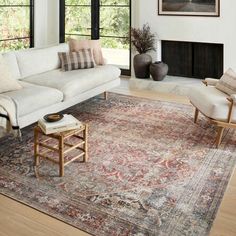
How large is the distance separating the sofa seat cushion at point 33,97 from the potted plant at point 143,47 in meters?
2.26

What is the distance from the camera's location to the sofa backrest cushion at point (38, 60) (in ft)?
14.8

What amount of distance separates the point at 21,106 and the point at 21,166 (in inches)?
28.0

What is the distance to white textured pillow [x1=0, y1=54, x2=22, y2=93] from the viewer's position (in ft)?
12.5

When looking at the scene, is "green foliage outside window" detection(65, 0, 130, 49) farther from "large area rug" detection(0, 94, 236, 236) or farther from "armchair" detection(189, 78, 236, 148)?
"armchair" detection(189, 78, 236, 148)

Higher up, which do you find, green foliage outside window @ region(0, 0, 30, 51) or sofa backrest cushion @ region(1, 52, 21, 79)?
green foliage outside window @ region(0, 0, 30, 51)

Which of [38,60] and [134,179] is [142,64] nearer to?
[38,60]

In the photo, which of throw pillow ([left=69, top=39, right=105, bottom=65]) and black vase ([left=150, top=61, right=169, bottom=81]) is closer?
throw pillow ([left=69, top=39, right=105, bottom=65])

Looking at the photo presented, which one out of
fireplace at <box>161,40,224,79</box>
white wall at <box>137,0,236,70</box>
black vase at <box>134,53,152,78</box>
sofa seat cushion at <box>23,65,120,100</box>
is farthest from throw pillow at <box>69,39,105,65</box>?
fireplace at <box>161,40,224,79</box>

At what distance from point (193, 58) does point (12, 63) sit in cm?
325

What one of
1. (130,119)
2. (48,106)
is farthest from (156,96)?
(48,106)

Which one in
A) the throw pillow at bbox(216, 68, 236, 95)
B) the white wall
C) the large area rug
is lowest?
the large area rug

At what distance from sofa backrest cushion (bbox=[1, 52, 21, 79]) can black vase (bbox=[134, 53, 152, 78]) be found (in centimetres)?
231

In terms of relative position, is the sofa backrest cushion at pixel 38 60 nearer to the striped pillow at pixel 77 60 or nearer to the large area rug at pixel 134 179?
the striped pillow at pixel 77 60

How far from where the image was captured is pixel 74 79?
14.3 ft
